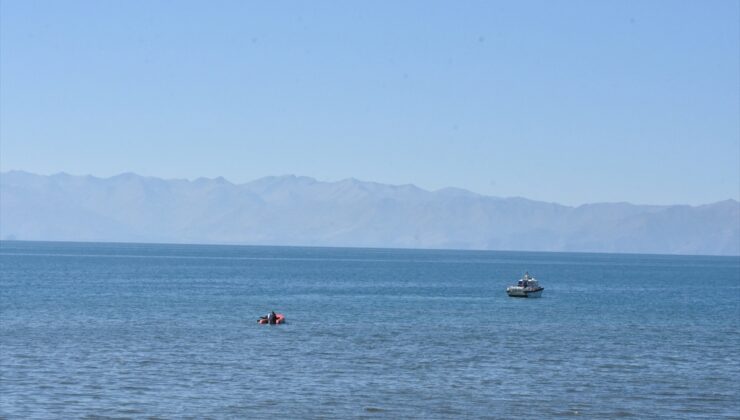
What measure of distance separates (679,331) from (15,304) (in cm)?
5275

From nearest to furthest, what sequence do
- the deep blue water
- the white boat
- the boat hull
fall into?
the deep blue water < the boat hull < the white boat

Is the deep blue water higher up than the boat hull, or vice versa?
the boat hull

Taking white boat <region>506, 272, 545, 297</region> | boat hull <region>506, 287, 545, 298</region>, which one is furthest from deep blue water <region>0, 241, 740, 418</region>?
white boat <region>506, 272, 545, 297</region>

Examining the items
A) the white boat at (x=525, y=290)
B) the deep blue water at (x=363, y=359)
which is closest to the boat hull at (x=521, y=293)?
the white boat at (x=525, y=290)

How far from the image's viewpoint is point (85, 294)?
108 metres

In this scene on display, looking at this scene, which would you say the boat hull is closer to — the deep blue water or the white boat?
the white boat

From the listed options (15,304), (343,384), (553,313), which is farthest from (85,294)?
(343,384)

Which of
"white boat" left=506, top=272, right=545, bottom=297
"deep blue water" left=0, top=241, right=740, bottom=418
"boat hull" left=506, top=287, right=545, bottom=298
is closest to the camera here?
"deep blue water" left=0, top=241, right=740, bottom=418

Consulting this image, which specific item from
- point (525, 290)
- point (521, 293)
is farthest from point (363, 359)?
point (525, 290)

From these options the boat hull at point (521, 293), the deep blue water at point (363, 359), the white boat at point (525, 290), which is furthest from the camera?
the white boat at point (525, 290)

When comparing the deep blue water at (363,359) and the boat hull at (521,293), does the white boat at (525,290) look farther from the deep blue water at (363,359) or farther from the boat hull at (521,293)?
the deep blue water at (363,359)

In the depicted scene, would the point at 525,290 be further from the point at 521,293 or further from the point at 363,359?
the point at 363,359

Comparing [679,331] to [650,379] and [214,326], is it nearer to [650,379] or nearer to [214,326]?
[650,379]

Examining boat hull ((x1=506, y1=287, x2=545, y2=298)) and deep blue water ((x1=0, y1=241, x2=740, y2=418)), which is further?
boat hull ((x1=506, y1=287, x2=545, y2=298))
